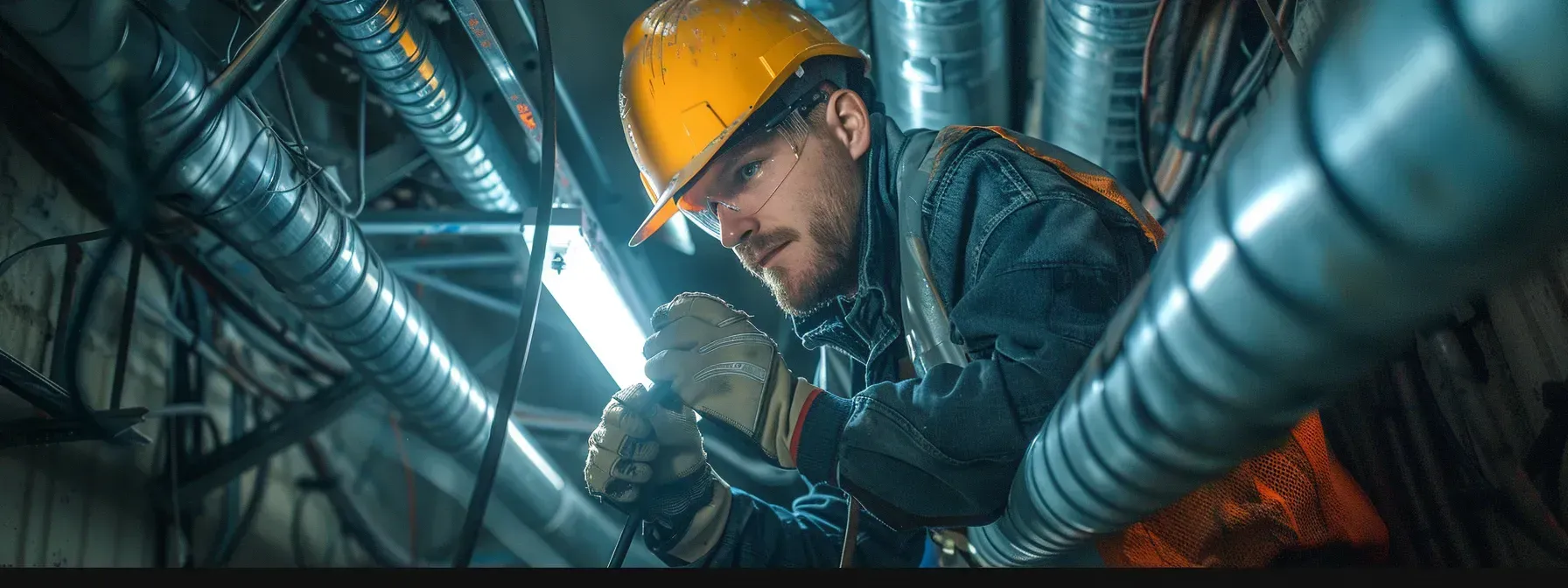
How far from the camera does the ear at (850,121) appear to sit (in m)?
1.72

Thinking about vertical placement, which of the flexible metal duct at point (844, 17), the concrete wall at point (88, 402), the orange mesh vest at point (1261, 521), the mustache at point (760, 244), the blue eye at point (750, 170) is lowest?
the concrete wall at point (88, 402)

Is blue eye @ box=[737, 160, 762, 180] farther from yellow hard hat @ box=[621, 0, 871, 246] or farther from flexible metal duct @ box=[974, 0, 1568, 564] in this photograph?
flexible metal duct @ box=[974, 0, 1568, 564]

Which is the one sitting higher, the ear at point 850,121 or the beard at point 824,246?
the ear at point 850,121

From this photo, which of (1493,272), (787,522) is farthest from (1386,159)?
(787,522)

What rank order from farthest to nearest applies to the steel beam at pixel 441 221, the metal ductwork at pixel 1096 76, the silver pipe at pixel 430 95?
the steel beam at pixel 441 221 < the metal ductwork at pixel 1096 76 < the silver pipe at pixel 430 95

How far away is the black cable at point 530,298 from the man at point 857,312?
220 mm

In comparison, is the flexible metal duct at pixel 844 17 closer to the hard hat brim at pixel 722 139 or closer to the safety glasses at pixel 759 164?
the hard hat brim at pixel 722 139

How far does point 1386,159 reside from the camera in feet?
1.34

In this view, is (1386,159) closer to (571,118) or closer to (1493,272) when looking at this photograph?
(1493,272)

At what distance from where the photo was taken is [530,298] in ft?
4.47

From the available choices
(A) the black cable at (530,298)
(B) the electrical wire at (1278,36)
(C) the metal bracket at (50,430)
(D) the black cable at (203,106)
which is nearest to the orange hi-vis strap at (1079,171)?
(B) the electrical wire at (1278,36)

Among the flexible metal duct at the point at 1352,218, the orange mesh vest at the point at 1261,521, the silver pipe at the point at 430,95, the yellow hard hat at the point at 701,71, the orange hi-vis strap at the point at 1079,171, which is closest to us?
the flexible metal duct at the point at 1352,218

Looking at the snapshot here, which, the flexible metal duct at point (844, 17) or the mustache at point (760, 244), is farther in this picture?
the flexible metal duct at point (844, 17)

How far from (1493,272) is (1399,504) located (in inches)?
48.7
